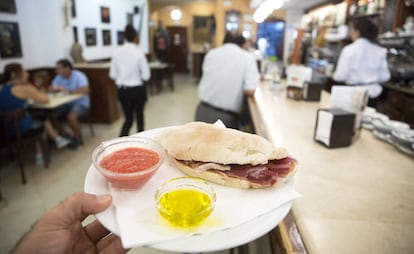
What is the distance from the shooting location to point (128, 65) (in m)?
3.69

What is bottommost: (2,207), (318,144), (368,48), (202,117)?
(2,207)

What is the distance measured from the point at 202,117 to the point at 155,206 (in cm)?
220

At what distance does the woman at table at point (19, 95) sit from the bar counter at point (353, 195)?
9.19ft

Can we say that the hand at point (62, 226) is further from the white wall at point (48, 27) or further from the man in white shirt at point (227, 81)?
the white wall at point (48, 27)

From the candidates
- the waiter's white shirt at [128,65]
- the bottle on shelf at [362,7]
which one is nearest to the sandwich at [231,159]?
the waiter's white shirt at [128,65]

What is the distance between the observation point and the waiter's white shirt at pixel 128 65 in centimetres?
367

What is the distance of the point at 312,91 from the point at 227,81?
2.68 feet

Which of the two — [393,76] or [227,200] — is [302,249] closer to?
[227,200]

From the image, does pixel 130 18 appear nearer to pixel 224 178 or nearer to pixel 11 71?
pixel 11 71

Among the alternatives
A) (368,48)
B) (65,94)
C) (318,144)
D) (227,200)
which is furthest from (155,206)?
(65,94)

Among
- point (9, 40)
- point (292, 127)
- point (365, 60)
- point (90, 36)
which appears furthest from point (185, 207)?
point (90, 36)

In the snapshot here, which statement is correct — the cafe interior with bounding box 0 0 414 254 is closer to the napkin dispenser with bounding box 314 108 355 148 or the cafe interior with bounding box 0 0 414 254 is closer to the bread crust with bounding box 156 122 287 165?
the napkin dispenser with bounding box 314 108 355 148

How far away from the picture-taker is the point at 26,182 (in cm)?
307

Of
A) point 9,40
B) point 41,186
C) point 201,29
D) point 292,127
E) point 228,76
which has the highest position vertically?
point 201,29
